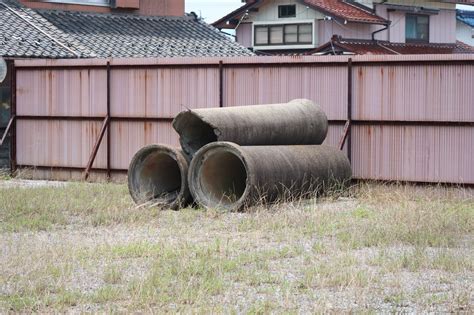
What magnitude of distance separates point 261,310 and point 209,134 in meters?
8.22

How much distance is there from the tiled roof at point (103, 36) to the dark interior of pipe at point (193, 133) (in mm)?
7494

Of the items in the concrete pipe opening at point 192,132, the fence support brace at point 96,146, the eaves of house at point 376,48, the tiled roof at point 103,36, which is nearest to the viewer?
the concrete pipe opening at point 192,132

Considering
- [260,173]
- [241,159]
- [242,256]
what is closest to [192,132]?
[241,159]

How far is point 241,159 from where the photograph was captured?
1470cm

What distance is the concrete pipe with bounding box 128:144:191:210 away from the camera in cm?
1539

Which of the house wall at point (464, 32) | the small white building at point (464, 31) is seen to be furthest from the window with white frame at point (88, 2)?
the house wall at point (464, 32)

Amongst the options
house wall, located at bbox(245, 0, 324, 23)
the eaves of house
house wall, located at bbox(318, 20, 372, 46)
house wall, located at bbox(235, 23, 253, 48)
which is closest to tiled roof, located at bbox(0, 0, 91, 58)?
the eaves of house

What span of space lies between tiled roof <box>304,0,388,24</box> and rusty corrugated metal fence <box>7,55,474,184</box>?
1870 centimetres

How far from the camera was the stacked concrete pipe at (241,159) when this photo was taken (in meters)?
14.9

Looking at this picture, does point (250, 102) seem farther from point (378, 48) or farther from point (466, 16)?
point (466, 16)

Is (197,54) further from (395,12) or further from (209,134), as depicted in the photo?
(395,12)

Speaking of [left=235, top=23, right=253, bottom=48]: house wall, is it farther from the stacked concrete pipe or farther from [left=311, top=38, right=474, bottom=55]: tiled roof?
the stacked concrete pipe

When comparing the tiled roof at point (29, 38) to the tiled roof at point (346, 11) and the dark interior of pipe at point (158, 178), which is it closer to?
the dark interior of pipe at point (158, 178)

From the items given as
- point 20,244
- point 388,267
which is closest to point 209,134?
point 20,244
